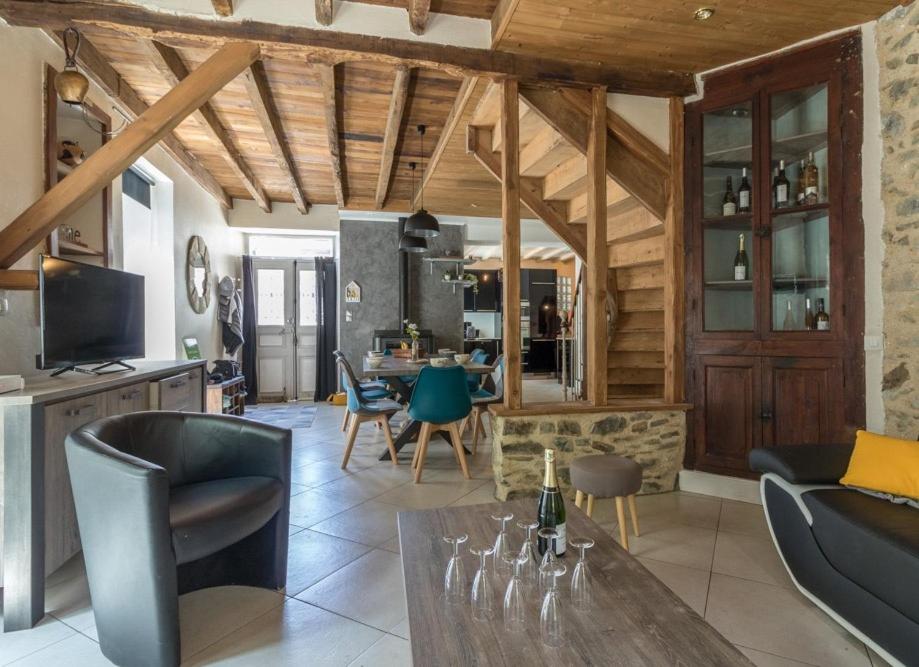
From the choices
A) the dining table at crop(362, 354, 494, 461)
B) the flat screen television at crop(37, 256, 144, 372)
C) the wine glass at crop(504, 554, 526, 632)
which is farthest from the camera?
the dining table at crop(362, 354, 494, 461)

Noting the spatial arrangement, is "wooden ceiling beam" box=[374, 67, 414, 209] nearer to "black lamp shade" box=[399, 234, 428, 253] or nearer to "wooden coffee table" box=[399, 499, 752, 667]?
"black lamp shade" box=[399, 234, 428, 253]

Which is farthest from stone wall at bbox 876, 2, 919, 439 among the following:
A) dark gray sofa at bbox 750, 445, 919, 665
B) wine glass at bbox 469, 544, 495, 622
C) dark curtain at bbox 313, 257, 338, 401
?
dark curtain at bbox 313, 257, 338, 401

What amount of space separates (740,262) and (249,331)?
6.82m

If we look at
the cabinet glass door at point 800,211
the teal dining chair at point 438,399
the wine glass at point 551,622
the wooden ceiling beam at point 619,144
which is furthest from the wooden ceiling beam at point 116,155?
the cabinet glass door at point 800,211

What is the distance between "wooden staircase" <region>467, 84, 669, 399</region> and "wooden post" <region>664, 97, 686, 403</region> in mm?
76

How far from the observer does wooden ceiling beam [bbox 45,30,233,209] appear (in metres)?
3.34

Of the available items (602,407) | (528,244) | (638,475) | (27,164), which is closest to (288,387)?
(528,244)

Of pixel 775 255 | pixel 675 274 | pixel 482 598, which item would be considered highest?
pixel 775 255

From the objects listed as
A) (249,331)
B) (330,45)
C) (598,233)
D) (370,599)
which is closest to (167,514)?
(370,599)

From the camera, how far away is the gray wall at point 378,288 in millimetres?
7133

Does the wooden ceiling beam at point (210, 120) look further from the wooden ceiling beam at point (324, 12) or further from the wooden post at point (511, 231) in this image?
the wooden post at point (511, 231)

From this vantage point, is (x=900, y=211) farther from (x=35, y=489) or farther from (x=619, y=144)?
(x=35, y=489)

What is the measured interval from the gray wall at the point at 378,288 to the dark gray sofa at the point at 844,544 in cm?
546

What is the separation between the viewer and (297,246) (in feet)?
26.1
